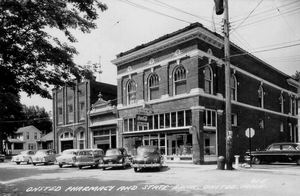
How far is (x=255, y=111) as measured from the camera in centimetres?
→ 3491

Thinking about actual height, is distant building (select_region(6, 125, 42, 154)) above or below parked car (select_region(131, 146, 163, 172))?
below

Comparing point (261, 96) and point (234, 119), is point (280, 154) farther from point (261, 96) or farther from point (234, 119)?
point (261, 96)

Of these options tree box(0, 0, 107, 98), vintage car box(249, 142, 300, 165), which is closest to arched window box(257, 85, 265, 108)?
vintage car box(249, 142, 300, 165)

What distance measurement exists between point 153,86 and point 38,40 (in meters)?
20.5

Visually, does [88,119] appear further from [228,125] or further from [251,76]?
[228,125]

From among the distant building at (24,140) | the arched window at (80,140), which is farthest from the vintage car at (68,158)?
the distant building at (24,140)

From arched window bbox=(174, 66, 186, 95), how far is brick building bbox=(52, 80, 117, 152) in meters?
14.7

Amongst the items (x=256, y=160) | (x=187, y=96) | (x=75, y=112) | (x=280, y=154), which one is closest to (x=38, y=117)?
(x=75, y=112)

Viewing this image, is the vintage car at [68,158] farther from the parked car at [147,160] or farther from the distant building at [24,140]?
the distant building at [24,140]

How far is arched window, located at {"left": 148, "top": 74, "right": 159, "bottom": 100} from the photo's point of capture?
30.3m

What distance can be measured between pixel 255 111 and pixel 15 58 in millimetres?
29100

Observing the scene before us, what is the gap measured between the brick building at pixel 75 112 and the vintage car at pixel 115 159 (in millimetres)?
15764

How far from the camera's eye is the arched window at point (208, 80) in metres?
27.7

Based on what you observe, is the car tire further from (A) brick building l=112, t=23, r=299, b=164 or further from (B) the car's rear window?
(B) the car's rear window
